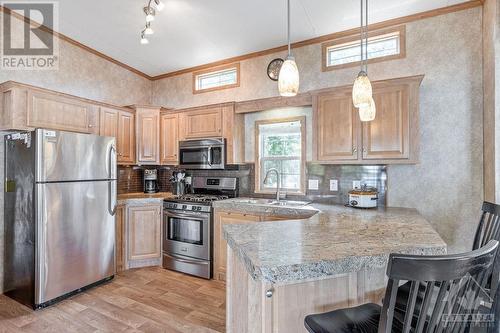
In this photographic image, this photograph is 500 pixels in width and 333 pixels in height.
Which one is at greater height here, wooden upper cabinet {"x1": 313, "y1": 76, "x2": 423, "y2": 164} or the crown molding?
the crown molding

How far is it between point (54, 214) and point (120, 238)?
3.42ft

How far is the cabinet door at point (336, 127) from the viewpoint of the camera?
109 inches

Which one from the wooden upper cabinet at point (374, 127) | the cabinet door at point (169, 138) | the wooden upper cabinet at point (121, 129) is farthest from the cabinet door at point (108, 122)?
the wooden upper cabinet at point (374, 127)

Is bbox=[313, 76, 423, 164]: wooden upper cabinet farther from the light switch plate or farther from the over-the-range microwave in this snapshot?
the over-the-range microwave

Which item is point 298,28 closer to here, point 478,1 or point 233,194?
point 478,1

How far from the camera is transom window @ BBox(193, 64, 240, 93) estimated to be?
3975 mm

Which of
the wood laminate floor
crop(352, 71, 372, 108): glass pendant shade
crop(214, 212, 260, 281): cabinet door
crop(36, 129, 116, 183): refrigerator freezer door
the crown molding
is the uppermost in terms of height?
the crown molding

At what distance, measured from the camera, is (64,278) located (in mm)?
2803

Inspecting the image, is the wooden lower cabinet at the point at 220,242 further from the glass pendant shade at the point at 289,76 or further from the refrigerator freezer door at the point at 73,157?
the glass pendant shade at the point at 289,76

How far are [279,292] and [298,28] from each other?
114 inches

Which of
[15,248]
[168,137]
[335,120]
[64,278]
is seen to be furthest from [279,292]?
[168,137]

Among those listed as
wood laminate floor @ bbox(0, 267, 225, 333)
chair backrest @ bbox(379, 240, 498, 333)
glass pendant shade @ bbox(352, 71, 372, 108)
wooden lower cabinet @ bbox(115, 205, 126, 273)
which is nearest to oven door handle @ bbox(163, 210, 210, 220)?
wooden lower cabinet @ bbox(115, 205, 126, 273)

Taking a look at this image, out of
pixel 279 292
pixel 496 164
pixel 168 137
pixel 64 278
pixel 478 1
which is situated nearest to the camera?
pixel 279 292

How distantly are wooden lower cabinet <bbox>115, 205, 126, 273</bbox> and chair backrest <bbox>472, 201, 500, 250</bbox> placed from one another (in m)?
3.64
